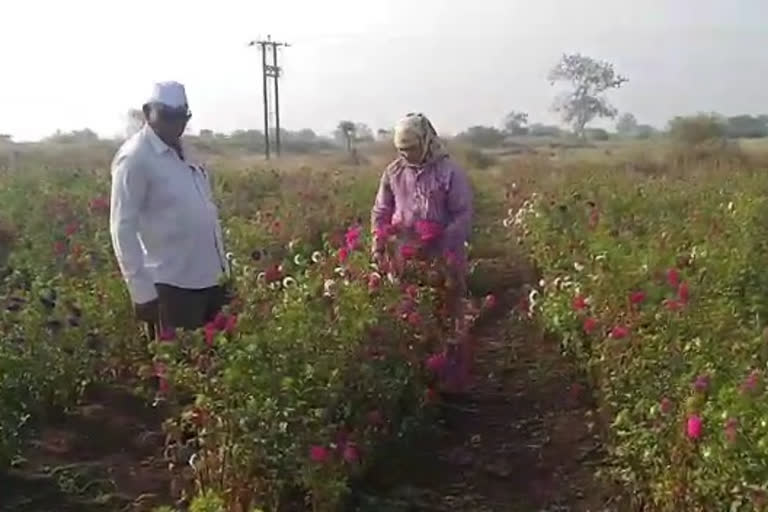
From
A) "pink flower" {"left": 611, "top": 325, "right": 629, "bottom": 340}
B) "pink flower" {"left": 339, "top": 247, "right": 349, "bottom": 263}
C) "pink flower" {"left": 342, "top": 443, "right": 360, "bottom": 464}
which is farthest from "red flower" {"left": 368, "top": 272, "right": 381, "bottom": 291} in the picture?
"pink flower" {"left": 611, "top": 325, "right": 629, "bottom": 340}

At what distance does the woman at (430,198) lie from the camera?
486 cm

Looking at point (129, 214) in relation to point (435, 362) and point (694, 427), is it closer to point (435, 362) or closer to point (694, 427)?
point (435, 362)

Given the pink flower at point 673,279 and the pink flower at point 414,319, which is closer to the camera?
the pink flower at point 673,279

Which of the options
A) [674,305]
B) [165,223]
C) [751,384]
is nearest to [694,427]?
[751,384]

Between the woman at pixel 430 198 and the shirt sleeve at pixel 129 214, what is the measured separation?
1192 millimetres

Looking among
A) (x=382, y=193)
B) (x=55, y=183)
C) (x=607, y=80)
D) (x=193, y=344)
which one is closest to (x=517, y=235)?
(x=382, y=193)

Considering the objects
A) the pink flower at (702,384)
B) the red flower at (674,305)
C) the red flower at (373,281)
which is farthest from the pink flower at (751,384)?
the red flower at (373,281)

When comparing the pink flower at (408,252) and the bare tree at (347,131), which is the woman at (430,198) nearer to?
the pink flower at (408,252)

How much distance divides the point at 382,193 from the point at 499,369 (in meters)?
1.59

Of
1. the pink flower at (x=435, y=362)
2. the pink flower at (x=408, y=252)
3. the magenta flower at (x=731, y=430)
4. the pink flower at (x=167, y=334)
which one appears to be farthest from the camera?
the pink flower at (x=408, y=252)

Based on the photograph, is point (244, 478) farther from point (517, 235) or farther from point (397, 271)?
point (517, 235)

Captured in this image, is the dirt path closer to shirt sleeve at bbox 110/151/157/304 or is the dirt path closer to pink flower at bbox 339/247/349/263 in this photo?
pink flower at bbox 339/247/349/263

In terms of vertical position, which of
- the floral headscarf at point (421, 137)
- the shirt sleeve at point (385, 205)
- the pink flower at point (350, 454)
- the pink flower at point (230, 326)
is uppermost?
the floral headscarf at point (421, 137)

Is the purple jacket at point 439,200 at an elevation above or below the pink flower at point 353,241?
above
